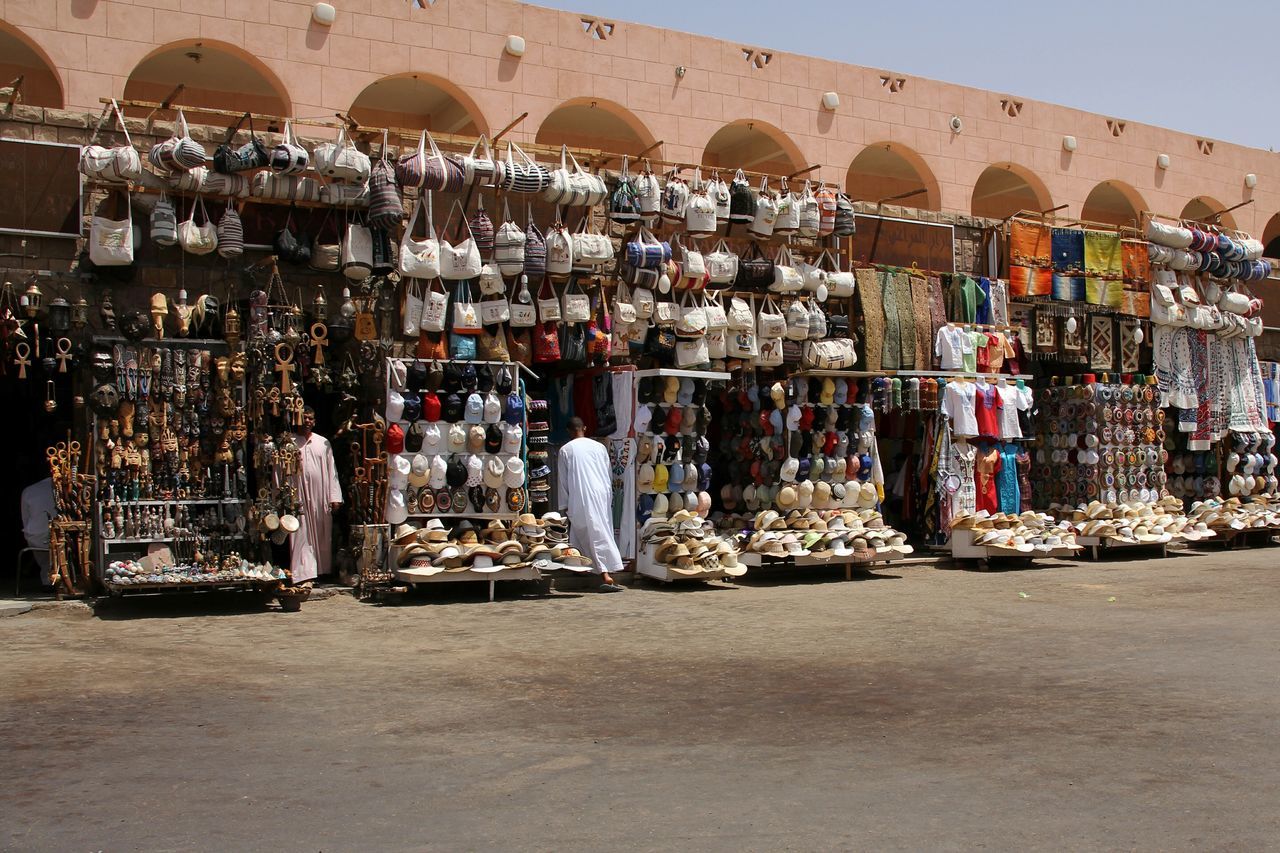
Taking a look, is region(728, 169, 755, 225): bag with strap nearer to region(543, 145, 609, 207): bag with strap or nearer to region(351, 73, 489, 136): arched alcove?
region(543, 145, 609, 207): bag with strap

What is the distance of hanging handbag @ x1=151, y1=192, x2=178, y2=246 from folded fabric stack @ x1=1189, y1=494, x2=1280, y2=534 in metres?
11.8

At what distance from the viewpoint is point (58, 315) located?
406 inches

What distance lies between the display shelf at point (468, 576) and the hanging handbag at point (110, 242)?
136 inches

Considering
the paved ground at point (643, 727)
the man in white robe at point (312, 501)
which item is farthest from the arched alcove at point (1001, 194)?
the man in white robe at point (312, 501)

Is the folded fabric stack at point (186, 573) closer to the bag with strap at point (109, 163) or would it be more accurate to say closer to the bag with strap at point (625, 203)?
the bag with strap at point (109, 163)

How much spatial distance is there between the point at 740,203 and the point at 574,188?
1.96 meters

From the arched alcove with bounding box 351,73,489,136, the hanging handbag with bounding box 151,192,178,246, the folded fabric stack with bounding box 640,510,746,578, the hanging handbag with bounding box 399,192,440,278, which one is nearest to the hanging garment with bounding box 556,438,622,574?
the folded fabric stack with bounding box 640,510,746,578

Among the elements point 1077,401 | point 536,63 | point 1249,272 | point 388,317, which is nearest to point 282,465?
point 388,317

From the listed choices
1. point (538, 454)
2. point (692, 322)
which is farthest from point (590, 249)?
point (538, 454)

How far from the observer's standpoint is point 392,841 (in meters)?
4.24

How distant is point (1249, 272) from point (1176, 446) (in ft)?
9.03

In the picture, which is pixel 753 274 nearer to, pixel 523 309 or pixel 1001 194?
pixel 523 309

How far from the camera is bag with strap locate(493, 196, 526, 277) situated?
11.8 m

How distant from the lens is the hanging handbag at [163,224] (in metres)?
10.6
